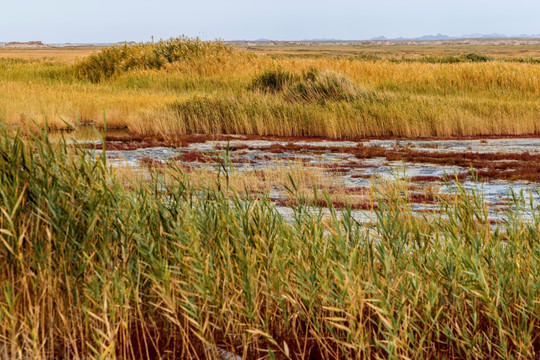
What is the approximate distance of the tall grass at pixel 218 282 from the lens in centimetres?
388

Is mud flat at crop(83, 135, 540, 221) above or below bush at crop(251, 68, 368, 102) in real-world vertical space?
below

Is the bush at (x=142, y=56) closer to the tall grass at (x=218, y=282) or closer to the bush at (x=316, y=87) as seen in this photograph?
the bush at (x=316, y=87)

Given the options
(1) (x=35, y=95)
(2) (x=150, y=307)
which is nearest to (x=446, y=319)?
(2) (x=150, y=307)

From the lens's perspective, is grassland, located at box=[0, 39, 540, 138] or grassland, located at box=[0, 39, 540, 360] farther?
grassland, located at box=[0, 39, 540, 138]

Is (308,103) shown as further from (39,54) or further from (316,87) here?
(39,54)

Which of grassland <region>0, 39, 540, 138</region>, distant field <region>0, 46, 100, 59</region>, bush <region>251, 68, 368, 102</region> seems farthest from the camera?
distant field <region>0, 46, 100, 59</region>

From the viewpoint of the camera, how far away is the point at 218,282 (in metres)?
4.02

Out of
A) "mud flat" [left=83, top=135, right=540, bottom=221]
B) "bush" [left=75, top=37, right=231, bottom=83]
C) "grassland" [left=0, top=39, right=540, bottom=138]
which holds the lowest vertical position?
"mud flat" [left=83, top=135, right=540, bottom=221]

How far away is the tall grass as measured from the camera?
388 cm

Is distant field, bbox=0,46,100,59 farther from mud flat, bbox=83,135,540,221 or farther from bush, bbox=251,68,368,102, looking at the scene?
mud flat, bbox=83,135,540,221

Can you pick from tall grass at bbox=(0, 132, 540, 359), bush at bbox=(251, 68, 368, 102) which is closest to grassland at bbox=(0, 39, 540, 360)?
tall grass at bbox=(0, 132, 540, 359)

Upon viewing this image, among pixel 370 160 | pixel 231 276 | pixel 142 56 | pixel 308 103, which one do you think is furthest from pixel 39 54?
pixel 231 276

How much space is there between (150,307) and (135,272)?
27 cm

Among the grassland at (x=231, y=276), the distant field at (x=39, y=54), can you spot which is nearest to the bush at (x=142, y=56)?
the grassland at (x=231, y=276)
